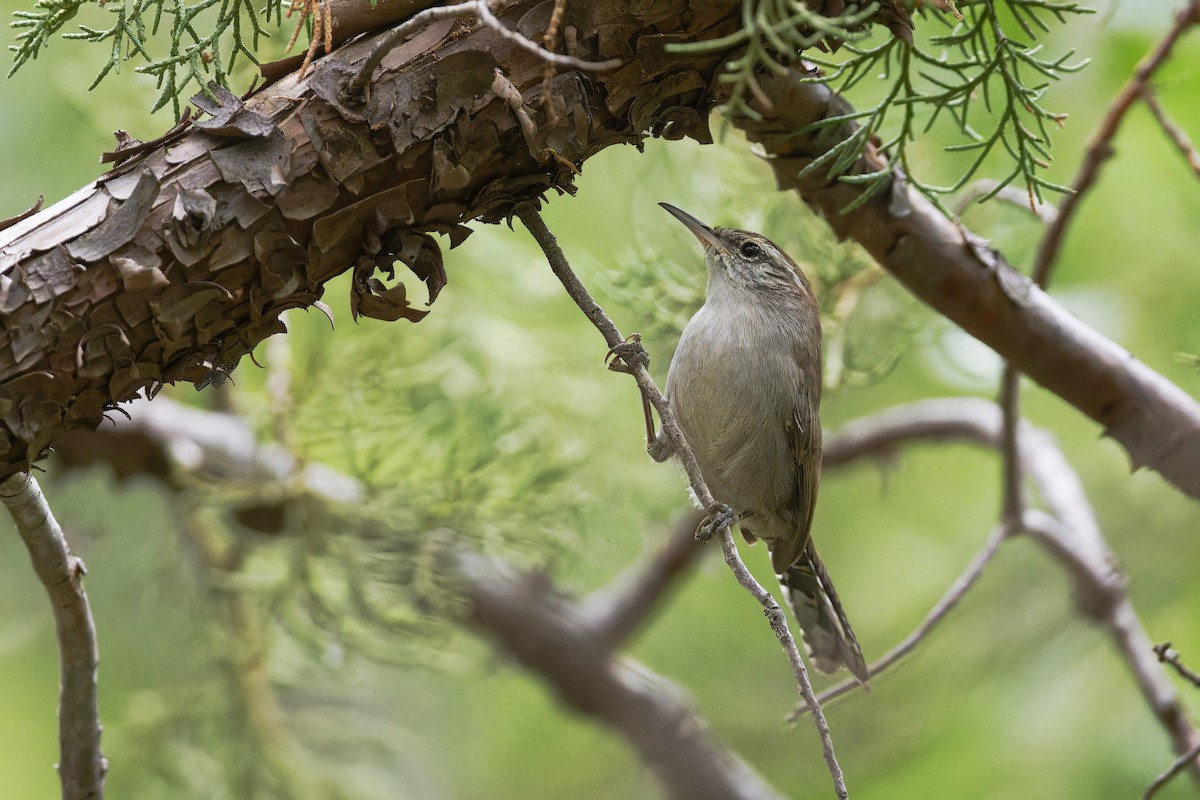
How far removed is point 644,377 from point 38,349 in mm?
901

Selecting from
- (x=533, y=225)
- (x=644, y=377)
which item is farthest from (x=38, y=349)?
(x=644, y=377)

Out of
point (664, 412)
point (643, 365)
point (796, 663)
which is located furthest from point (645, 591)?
point (796, 663)

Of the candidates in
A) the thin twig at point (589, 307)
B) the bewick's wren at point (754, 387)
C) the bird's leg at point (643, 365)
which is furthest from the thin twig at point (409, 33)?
the bewick's wren at point (754, 387)

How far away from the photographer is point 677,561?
3896 millimetres

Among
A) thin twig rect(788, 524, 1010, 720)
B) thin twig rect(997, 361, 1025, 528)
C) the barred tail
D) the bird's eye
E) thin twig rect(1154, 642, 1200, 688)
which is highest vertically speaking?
the bird's eye

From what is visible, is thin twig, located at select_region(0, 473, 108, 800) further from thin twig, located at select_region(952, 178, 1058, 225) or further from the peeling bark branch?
thin twig, located at select_region(952, 178, 1058, 225)

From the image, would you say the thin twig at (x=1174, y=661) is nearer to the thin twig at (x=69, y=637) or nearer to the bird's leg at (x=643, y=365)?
the bird's leg at (x=643, y=365)

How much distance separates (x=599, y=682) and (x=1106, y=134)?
2616 mm

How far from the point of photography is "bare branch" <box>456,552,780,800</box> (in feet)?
13.0

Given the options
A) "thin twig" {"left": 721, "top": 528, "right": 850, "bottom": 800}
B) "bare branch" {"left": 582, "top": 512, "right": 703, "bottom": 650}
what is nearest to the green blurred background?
"bare branch" {"left": 582, "top": 512, "right": 703, "bottom": 650}

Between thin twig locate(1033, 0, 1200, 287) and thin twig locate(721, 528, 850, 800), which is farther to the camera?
thin twig locate(1033, 0, 1200, 287)

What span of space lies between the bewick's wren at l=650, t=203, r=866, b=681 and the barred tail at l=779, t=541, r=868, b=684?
110 millimetres

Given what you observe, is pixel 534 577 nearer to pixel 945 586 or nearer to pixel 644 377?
pixel 945 586

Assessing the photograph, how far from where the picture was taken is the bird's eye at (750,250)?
295 centimetres
